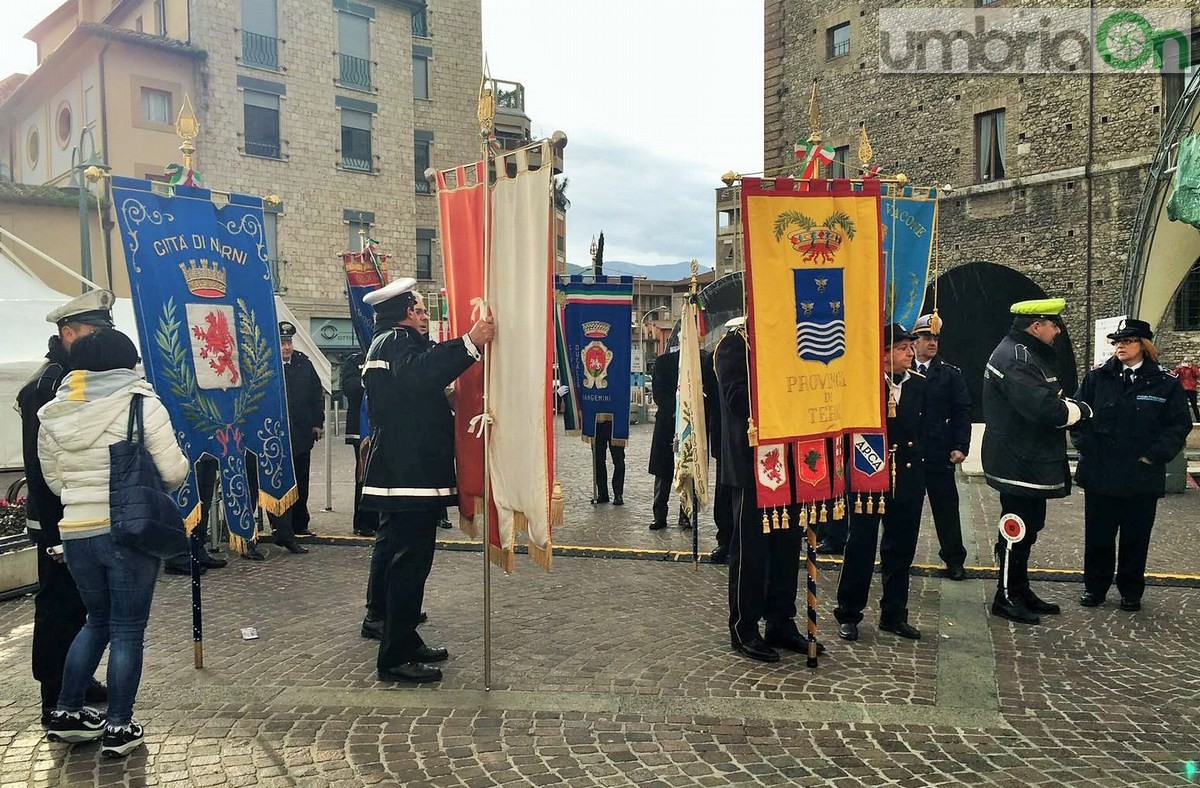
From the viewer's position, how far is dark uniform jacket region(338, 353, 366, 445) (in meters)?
8.18

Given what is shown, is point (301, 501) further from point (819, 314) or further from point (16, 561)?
point (819, 314)

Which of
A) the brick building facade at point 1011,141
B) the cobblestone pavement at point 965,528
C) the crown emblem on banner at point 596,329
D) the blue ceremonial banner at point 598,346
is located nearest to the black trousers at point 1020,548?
the cobblestone pavement at point 965,528

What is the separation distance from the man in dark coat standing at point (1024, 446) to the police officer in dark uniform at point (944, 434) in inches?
25.4

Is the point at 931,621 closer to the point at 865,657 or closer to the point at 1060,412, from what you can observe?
the point at 865,657

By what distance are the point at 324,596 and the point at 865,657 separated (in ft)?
12.9

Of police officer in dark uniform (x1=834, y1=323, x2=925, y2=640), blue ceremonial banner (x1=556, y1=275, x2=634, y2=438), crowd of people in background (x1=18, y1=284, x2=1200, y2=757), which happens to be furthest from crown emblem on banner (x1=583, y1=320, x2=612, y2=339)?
police officer in dark uniform (x1=834, y1=323, x2=925, y2=640)

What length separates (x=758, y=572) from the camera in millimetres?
5145

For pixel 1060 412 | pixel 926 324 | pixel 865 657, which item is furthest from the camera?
pixel 926 324

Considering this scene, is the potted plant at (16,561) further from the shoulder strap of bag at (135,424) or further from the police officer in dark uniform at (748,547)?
the police officer in dark uniform at (748,547)

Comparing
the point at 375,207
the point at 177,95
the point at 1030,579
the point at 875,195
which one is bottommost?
the point at 1030,579

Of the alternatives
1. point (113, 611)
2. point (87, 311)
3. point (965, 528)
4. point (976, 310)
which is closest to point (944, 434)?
point (965, 528)

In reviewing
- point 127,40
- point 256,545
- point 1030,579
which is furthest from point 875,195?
point 127,40

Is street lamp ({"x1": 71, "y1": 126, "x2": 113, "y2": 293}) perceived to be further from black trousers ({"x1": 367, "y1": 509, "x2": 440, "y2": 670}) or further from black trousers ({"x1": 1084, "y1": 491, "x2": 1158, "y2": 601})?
black trousers ({"x1": 1084, "y1": 491, "x2": 1158, "y2": 601})

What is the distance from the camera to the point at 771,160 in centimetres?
2778
